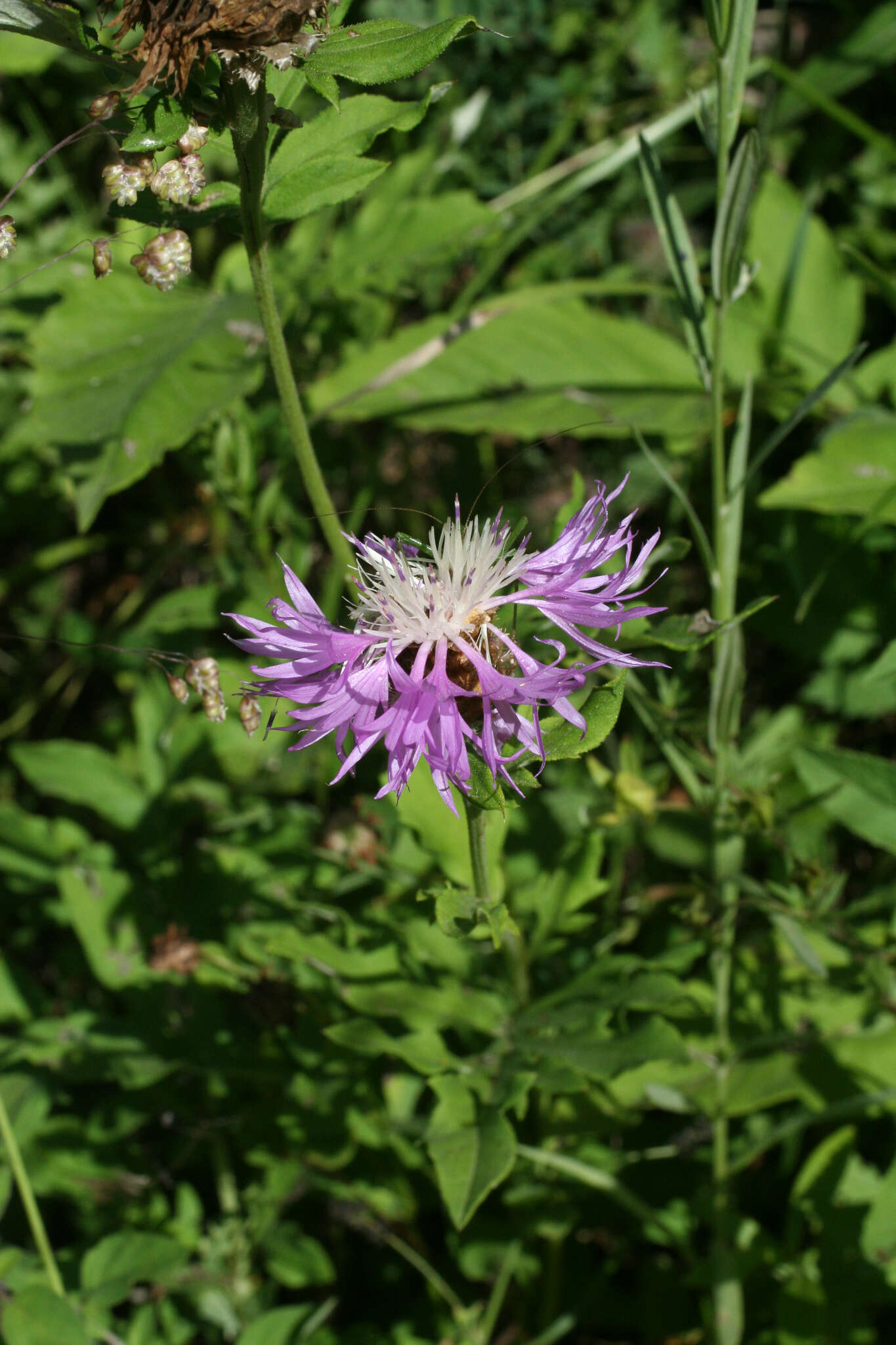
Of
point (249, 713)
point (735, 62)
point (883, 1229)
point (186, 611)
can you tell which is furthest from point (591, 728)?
point (186, 611)

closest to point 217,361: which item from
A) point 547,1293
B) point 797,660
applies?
point 797,660

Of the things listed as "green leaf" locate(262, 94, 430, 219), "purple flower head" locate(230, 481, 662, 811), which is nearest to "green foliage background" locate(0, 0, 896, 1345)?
"green leaf" locate(262, 94, 430, 219)

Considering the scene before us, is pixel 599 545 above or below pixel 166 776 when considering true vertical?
above

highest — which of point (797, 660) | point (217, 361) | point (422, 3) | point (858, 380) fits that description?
point (422, 3)

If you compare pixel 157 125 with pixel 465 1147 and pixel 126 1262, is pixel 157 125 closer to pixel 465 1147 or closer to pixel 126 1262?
pixel 465 1147

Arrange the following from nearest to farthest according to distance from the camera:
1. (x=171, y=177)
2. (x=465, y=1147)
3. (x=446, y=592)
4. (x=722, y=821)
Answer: (x=171, y=177)
(x=446, y=592)
(x=465, y=1147)
(x=722, y=821)

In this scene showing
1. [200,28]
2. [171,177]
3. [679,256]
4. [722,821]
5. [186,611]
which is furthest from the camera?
[186,611]

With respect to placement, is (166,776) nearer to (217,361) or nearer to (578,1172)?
(217,361)
